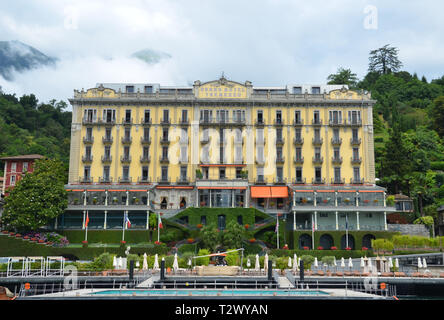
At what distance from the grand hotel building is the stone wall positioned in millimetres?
7050

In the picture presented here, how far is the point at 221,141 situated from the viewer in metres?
67.9

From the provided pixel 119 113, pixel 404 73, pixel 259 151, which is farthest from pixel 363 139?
pixel 404 73

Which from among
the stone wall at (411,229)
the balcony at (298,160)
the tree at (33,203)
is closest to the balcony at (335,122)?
the balcony at (298,160)

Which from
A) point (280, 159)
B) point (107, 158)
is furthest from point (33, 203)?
point (280, 159)

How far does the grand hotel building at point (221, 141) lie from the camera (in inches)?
2630

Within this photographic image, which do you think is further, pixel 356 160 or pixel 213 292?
pixel 356 160

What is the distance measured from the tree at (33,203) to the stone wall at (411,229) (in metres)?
42.1

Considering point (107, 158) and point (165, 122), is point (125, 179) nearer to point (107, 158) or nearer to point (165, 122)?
point (107, 158)

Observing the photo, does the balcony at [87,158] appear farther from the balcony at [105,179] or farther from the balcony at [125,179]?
the balcony at [125,179]

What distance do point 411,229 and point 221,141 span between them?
92.3ft

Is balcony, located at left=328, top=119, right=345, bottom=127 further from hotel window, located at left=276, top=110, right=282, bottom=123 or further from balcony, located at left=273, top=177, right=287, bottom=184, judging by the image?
balcony, located at left=273, top=177, right=287, bottom=184

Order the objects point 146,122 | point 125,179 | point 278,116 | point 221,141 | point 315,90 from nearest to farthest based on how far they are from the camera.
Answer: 1. point 125,179
2. point 221,141
3. point 146,122
4. point 278,116
5. point 315,90

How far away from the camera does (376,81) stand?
122 metres
